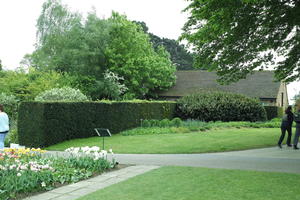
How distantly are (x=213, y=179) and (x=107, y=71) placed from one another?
90.0ft

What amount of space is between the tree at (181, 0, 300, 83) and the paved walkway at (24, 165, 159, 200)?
5438 millimetres

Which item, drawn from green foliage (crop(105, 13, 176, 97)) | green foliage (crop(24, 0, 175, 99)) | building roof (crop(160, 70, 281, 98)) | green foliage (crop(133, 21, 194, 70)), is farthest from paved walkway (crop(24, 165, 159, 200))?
green foliage (crop(133, 21, 194, 70))

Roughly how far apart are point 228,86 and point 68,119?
27.2 meters

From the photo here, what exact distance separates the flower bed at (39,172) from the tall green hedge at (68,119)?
5.26 meters

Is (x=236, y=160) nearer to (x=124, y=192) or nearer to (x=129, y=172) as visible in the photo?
(x=129, y=172)

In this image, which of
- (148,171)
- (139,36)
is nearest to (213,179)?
(148,171)

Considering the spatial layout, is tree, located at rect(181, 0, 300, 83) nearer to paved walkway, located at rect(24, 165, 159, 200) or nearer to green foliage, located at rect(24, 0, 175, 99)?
paved walkway, located at rect(24, 165, 159, 200)

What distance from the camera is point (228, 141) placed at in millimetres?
15406

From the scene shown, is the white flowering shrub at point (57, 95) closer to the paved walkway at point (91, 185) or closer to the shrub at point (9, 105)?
the shrub at point (9, 105)

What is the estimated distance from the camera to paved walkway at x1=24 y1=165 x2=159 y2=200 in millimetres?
6805

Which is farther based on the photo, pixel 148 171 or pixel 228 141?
pixel 228 141

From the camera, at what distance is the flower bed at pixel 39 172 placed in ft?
23.4

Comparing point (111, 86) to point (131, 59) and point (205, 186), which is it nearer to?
point (131, 59)

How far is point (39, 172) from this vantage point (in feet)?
26.1
